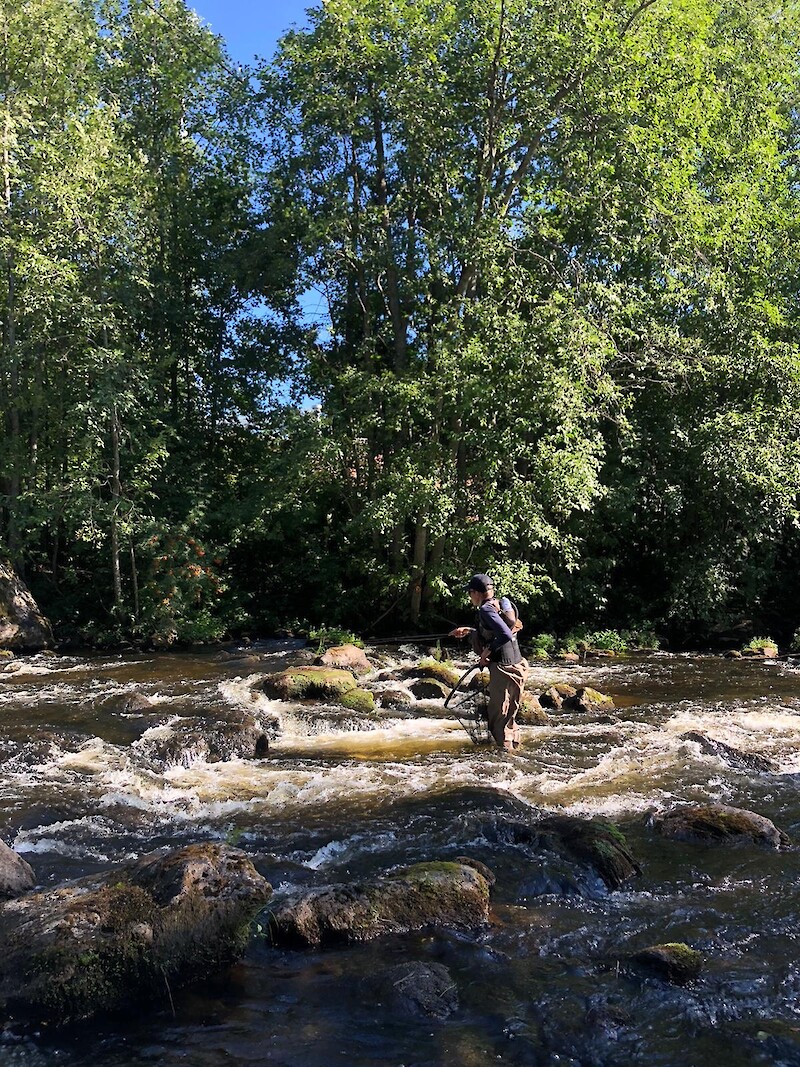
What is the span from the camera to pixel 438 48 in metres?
17.9

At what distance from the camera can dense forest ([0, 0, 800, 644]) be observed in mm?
17234

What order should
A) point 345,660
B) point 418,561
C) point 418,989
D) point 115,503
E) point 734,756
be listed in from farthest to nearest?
point 418,561, point 115,503, point 345,660, point 734,756, point 418,989

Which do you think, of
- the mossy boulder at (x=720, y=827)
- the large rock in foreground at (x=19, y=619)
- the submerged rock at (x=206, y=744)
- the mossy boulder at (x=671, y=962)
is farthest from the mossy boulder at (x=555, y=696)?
the large rock in foreground at (x=19, y=619)

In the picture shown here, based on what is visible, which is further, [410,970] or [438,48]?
[438,48]

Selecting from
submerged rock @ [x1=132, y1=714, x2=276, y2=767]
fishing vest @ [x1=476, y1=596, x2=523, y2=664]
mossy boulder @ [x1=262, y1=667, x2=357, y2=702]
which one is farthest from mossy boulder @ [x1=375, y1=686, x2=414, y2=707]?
fishing vest @ [x1=476, y1=596, x2=523, y2=664]

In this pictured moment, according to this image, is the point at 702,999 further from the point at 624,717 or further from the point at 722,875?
the point at 624,717

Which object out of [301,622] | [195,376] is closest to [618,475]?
[301,622]

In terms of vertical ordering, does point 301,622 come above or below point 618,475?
below

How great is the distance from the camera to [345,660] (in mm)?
14859

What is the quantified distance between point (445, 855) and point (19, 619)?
13652 millimetres

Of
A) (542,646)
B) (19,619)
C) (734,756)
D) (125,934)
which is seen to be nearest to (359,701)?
(734,756)

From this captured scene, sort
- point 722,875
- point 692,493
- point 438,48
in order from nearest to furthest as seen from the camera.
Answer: point 722,875
point 438,48
point 692,493

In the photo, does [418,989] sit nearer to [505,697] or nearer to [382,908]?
[382,908]

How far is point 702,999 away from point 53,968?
3.57m
